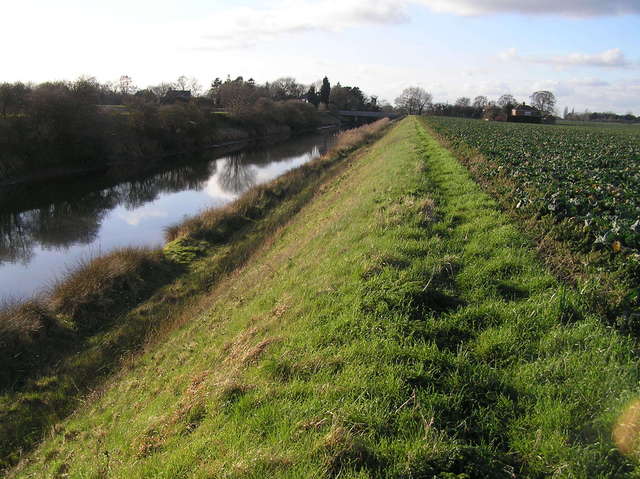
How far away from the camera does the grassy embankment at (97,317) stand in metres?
8.70

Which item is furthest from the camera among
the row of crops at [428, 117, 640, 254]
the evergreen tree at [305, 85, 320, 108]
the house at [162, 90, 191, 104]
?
the evergreen tree at [305, 85, 320, 108]

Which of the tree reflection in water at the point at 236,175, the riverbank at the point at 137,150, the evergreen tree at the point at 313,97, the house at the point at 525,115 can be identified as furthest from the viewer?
the evergreen tree at the point at 313,97

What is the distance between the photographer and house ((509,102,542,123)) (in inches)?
4013

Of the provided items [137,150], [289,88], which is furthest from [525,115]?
[137,150]

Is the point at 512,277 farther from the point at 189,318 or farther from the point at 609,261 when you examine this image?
the point at 189,318

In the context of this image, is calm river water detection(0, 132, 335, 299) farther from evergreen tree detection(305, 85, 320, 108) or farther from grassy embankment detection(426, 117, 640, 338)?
evergreen tree detection(305, 85, 320, 108)

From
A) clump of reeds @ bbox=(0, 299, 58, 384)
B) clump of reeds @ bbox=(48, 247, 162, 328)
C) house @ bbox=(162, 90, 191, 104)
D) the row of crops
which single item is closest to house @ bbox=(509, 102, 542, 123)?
house @ bbox=(162, 90, 191, 104)

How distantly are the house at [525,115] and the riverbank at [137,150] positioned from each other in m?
65.8

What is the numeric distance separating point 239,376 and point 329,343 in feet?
3.78

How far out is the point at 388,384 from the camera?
4152 mm

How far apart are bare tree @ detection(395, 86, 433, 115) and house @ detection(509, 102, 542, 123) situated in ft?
149

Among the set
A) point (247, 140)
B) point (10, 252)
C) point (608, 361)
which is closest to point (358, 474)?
point (608, 361)

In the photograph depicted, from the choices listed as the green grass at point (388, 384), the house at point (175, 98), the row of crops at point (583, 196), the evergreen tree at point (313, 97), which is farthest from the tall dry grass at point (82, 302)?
the evergreen tree at point (313, 97)

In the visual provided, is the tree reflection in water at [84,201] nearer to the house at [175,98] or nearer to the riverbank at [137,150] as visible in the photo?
the riverbank at [137,150]
